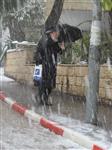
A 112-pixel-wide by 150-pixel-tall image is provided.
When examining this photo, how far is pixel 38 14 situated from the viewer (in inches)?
1302

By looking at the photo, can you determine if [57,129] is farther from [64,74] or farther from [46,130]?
[64,74]

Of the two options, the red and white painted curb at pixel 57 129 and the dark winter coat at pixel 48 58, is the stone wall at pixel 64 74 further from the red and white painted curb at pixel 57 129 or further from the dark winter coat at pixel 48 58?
the red and white painted curb at pixel 57 129

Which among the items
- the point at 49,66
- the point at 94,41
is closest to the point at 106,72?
the point at 49,66

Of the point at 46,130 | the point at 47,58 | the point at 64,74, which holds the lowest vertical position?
the point at 46,130

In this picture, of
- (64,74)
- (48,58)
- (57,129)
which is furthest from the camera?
(64,74)

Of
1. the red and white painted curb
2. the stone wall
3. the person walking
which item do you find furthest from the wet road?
the stone wall

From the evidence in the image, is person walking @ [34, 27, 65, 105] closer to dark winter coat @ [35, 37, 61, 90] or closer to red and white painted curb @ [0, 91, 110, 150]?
dark winter coat @ [35, 37, 61, 90]

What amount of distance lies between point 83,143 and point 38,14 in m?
24.7

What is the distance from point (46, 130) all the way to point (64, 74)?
6.24 m

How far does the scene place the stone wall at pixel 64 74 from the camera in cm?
1391

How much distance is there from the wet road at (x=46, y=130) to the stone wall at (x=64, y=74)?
1.77 feet

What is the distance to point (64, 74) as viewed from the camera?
16.4 meters

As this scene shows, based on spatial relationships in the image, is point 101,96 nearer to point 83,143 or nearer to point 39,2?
point 83,143

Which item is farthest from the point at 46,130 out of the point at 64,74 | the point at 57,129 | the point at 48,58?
the point at 64,74
